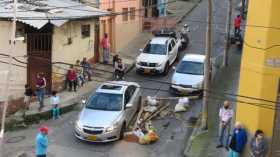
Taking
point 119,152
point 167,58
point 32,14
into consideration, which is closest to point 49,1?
point 32,14

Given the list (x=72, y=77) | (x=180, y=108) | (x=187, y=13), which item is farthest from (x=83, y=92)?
(x=187, y=13)

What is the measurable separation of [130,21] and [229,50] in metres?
6.33

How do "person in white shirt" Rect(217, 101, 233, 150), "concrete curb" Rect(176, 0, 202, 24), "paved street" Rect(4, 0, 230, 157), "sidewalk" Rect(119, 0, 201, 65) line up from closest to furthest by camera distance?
"person in white shirt" Rect(217, 101, 233, 150) → "paved street" Rect(4, 0, 230, 157) → "sidewalk" Rect(119, 0, 201, 65) → "concrete curb" Rect(176, 0, 202, 24)

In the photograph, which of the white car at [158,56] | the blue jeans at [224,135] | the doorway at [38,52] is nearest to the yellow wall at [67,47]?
the doorway at [38,52]

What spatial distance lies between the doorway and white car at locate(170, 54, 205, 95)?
561cm

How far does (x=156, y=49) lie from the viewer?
3033 cm

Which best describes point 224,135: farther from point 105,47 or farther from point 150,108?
point 105,47

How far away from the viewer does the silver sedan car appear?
21.4 metres

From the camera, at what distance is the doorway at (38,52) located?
26.4 m

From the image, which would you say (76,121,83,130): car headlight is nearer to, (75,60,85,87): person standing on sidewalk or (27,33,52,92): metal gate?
(27,33,52,92): metal gate

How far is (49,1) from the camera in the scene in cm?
2867

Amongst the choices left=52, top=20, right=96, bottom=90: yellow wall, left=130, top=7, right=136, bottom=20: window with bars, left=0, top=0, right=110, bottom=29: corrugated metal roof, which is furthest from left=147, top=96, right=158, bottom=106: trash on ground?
left=130, top=7, right=136, bottom=20: window with bars

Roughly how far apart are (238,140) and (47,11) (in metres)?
11.4

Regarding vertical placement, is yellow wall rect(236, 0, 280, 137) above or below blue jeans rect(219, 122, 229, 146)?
above
